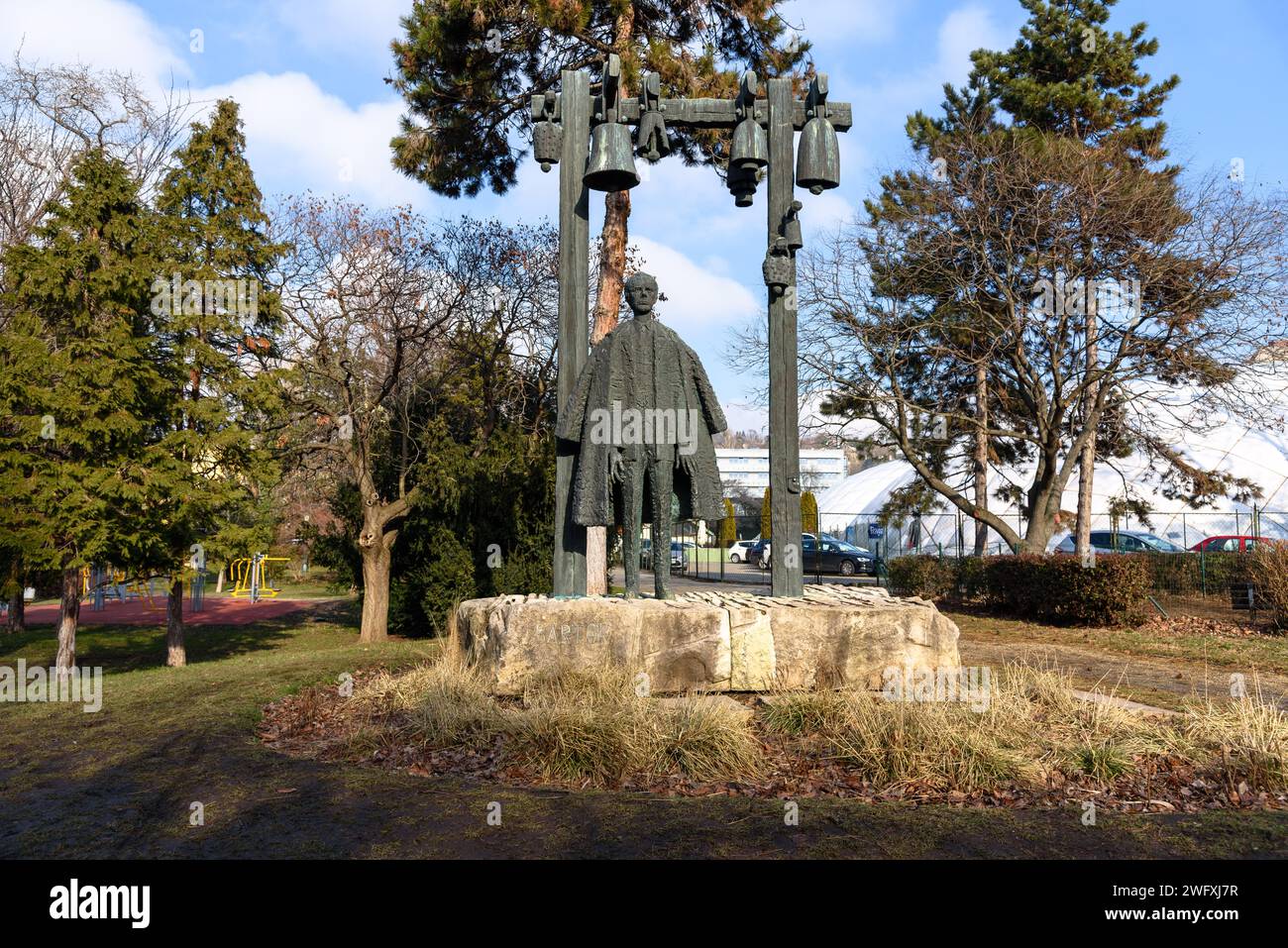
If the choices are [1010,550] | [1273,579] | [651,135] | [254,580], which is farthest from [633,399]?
[1010,550]

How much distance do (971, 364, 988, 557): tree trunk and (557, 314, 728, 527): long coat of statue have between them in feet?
45.1

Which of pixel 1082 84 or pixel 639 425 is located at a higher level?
pixel 1082 84

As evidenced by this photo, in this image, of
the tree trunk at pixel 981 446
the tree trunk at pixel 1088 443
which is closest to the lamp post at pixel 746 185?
the tree trunk at pixel 1088 443

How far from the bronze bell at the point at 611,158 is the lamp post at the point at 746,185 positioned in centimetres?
25

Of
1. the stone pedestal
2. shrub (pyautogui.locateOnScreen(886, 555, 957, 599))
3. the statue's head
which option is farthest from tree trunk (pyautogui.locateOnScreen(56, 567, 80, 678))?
shrub (pyautogui.locateOnScreen(886, 555, 957, 599))

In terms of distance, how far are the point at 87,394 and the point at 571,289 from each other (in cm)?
677

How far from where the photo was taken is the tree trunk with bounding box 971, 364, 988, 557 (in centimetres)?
2017

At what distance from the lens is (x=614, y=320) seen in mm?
13797

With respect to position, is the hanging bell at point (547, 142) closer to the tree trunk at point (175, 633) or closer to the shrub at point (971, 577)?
the tree trunk at point (175, 633)

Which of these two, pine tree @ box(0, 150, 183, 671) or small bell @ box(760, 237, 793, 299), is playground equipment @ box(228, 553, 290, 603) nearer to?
pine tree @ box(0, 150, 183, 671)

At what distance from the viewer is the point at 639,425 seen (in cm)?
662

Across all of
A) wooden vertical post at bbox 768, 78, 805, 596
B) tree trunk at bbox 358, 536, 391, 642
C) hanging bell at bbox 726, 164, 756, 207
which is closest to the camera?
wooden vertical post at bbox 768, 78, 805, 596

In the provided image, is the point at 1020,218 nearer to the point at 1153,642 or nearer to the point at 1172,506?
the point at 1153,642
